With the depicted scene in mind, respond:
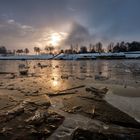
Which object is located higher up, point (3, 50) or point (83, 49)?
point (3, 50)

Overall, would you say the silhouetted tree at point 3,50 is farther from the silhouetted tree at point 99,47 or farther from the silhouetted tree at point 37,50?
the silhouetted tree at point 99,47

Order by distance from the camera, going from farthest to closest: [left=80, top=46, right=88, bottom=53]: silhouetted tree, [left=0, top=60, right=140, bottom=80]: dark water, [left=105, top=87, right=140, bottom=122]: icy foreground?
[left=80, top=46, right=88, bottom=53]: silhouetted tree < [left=0, top=60, right=140, bottom=80]: dark water < [left=105, top=87, right=140, bottom=122]: icy foreground

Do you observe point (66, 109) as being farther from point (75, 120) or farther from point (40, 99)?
point (40, 99)

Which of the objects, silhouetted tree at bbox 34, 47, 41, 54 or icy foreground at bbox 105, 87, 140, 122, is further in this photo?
silhouetted tree at bbox 34, 47, 41, 54

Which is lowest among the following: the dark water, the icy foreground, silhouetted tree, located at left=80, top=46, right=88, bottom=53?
the icy foreground

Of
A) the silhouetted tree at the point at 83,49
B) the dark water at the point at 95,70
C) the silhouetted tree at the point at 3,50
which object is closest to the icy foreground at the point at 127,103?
the dark water at the point at 95,70

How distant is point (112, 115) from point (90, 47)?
5361 inches

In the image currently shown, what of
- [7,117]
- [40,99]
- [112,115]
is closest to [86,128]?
[112,115]

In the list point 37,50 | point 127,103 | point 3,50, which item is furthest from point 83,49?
point 127,103

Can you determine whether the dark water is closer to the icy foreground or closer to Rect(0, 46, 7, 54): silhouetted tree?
the icy foreground

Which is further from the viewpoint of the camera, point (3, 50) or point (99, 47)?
point (3, 50)

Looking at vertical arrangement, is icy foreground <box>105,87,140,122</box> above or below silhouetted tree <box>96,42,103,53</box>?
below

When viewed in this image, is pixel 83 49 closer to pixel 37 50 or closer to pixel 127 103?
pixel 37 50

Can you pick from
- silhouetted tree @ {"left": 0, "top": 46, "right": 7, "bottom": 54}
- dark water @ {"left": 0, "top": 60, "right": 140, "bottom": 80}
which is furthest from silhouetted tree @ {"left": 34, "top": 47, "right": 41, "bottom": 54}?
dark water @ {"left": 0, "top": 60, "right": 140, "bottom": 80}
